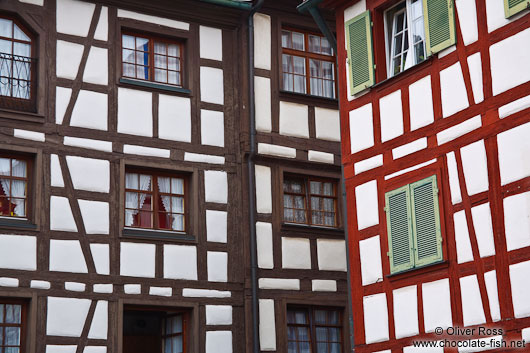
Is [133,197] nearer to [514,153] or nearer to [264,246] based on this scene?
[264,246]

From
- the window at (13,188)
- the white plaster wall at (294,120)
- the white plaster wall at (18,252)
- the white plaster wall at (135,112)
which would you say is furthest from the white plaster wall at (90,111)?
the white plaster wall at (294,120)

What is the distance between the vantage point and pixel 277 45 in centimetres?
1967

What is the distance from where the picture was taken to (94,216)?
1722cm

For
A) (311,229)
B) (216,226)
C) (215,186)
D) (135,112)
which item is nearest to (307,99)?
(311,229)

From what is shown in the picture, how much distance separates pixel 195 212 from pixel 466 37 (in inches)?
253

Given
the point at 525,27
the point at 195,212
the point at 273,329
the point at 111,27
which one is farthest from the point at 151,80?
the point at 525,27

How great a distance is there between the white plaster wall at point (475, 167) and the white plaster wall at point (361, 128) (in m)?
1.95

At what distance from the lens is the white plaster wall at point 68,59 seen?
17.6 meters

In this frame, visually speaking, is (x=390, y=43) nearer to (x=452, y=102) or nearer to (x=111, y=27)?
(x=452, y=102)

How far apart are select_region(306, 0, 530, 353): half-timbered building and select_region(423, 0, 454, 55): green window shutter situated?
16mm

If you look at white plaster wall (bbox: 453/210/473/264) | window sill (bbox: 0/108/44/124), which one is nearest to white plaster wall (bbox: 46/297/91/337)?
window sill (bbox: 0/108/44/124)

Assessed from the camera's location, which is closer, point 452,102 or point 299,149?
point 452,102

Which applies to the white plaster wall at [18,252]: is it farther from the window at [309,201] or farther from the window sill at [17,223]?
the window at [309,201]

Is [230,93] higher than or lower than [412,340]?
higher
